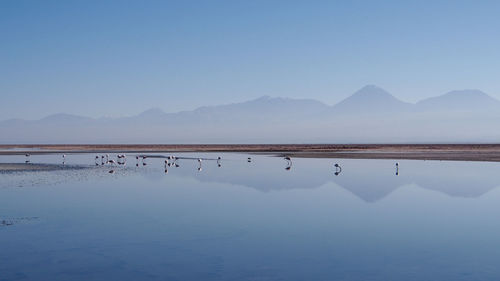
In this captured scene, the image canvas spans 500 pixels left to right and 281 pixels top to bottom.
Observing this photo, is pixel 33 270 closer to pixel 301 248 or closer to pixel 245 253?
pixel 245 253

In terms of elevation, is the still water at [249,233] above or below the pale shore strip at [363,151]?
below

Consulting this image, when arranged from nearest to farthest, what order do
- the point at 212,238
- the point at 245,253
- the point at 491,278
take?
the point at 491,278 → the point at 245,253 → the point at 212,238

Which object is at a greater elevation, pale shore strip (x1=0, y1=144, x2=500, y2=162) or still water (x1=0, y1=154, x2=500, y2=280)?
pale shore strip (x1=0, y1=144, x2=500, y2=162)

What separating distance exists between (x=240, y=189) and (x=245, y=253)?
14999 millimetres

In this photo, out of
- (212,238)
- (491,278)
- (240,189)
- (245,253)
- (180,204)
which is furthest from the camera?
(240,189)

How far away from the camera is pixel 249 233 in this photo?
1545 cm

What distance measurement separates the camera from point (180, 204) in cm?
2175

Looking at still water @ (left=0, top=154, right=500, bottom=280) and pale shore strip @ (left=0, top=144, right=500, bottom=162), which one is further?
pale shore strip @ (left=0, top=144, right=500, bottom=162)

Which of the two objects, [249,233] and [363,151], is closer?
[249,233]

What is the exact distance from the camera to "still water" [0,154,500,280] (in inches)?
446

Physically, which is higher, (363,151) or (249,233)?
(363,151)

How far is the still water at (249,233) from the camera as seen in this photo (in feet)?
37.2

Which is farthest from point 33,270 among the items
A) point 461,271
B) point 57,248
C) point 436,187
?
point 436,187

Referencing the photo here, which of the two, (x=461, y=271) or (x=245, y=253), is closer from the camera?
(x=461, y=271)
